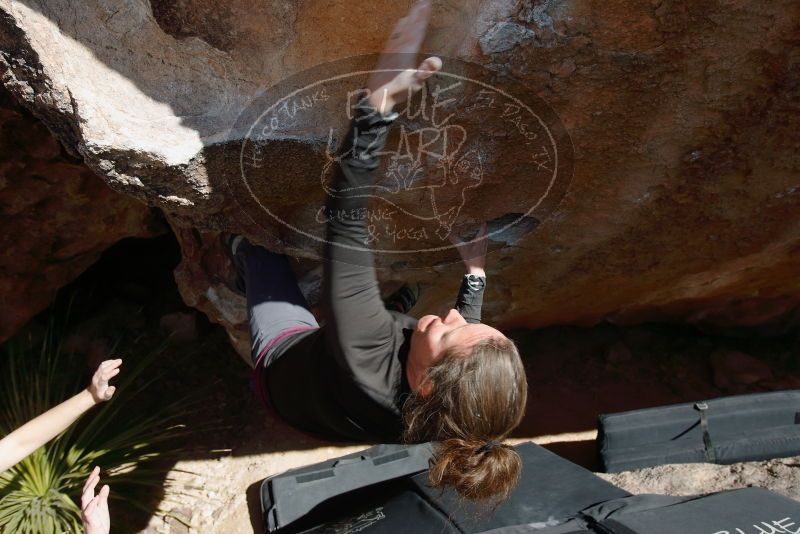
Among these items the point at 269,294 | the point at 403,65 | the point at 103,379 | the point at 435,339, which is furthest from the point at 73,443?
the point at 403,65

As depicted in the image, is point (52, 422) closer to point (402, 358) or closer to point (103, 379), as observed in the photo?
point (103, 379)

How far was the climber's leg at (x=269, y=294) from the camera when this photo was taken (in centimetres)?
167

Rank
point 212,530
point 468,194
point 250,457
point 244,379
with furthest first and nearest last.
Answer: point 244,379
point 250,457
point 212,530
point 468,194

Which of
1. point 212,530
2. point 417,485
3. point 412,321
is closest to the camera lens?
point 412,321

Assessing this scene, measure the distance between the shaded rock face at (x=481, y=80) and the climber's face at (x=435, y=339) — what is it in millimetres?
395

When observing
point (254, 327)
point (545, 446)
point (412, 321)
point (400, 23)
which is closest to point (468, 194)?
point (412, 321)

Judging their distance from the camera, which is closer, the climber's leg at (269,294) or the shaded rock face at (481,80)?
the shaded rock face at (481,80)

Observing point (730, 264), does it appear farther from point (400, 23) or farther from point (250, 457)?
point (250, 457)

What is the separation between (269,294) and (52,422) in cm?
63

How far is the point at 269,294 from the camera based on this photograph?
5.61 feet

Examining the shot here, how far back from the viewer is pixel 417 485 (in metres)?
2.11

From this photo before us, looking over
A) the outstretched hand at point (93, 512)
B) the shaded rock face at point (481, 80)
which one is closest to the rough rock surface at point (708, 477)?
the shaded rock face at point (481, 80)

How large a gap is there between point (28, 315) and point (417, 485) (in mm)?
1563

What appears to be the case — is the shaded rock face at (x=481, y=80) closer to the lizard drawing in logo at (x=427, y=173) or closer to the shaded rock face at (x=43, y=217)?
the lizard drawing in logo at (x=427, y=173)
